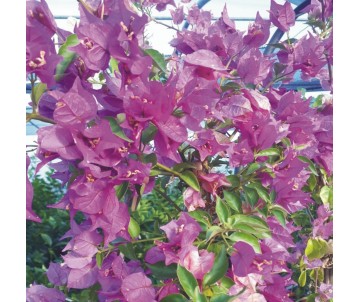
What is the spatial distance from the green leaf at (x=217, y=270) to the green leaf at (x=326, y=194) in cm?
54

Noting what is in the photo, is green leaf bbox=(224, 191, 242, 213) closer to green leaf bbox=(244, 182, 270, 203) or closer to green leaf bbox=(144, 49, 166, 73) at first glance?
green leaf bbox=(244, 182, 270, 203)

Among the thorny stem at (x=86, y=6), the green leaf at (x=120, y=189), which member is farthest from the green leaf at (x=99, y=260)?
the thorny stem at (x=86, y=6)

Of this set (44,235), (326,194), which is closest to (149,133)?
(326,194)

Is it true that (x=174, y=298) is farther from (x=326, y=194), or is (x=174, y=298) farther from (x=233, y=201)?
(x=326, y=194)

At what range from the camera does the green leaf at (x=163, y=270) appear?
0.97 m

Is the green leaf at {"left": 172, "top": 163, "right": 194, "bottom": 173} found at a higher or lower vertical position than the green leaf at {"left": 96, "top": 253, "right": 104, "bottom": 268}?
higher

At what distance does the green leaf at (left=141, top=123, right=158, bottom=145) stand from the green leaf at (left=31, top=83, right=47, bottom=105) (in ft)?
0.52

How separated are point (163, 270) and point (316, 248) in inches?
21.4

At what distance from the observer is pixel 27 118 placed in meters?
0.90

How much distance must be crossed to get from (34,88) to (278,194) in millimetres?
497

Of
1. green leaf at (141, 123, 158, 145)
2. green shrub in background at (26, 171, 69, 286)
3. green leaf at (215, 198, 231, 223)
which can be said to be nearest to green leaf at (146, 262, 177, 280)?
green leaf at (215, 198, 231, 223)

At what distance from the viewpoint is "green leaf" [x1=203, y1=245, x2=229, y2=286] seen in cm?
90
